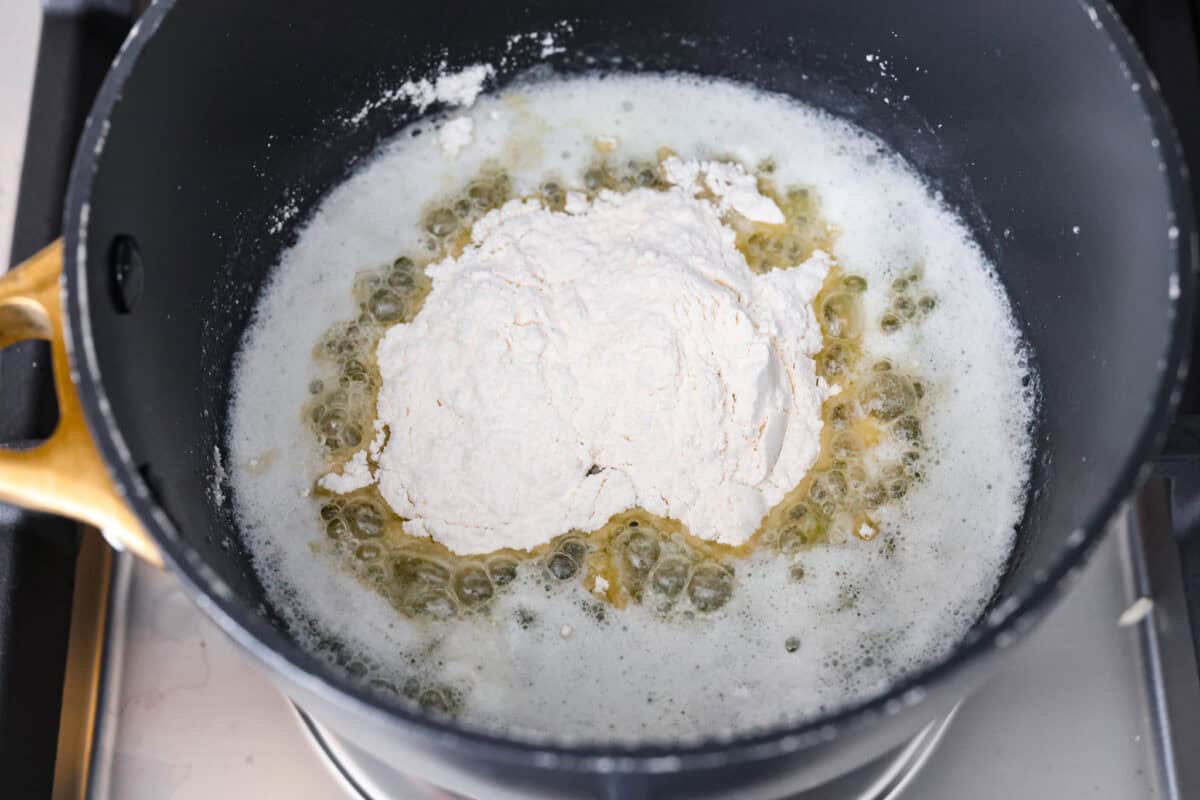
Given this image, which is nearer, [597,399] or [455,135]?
[597,399]

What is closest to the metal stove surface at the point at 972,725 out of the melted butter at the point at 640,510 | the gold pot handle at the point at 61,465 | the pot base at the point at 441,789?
the pot base at the point at 441,789

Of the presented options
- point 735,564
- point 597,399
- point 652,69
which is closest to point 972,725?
point 735,564

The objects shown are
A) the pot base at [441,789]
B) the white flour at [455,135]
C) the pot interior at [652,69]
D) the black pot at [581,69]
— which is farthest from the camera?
the white flour at [455,135]

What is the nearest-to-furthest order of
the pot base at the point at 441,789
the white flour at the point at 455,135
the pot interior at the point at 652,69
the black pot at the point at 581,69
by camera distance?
the black pot at the point at 581,69 < the pot interior at the point at 652,69 < the pot base at the point at 441,789 < the white flour at the point at 455,135

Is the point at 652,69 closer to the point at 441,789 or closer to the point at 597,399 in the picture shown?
the point at 597,399

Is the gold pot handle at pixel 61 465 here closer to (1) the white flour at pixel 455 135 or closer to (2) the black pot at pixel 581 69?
(2) the black pot at pixel 581 69

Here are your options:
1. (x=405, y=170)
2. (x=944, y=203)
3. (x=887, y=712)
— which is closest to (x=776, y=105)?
(x=944, y=203)
